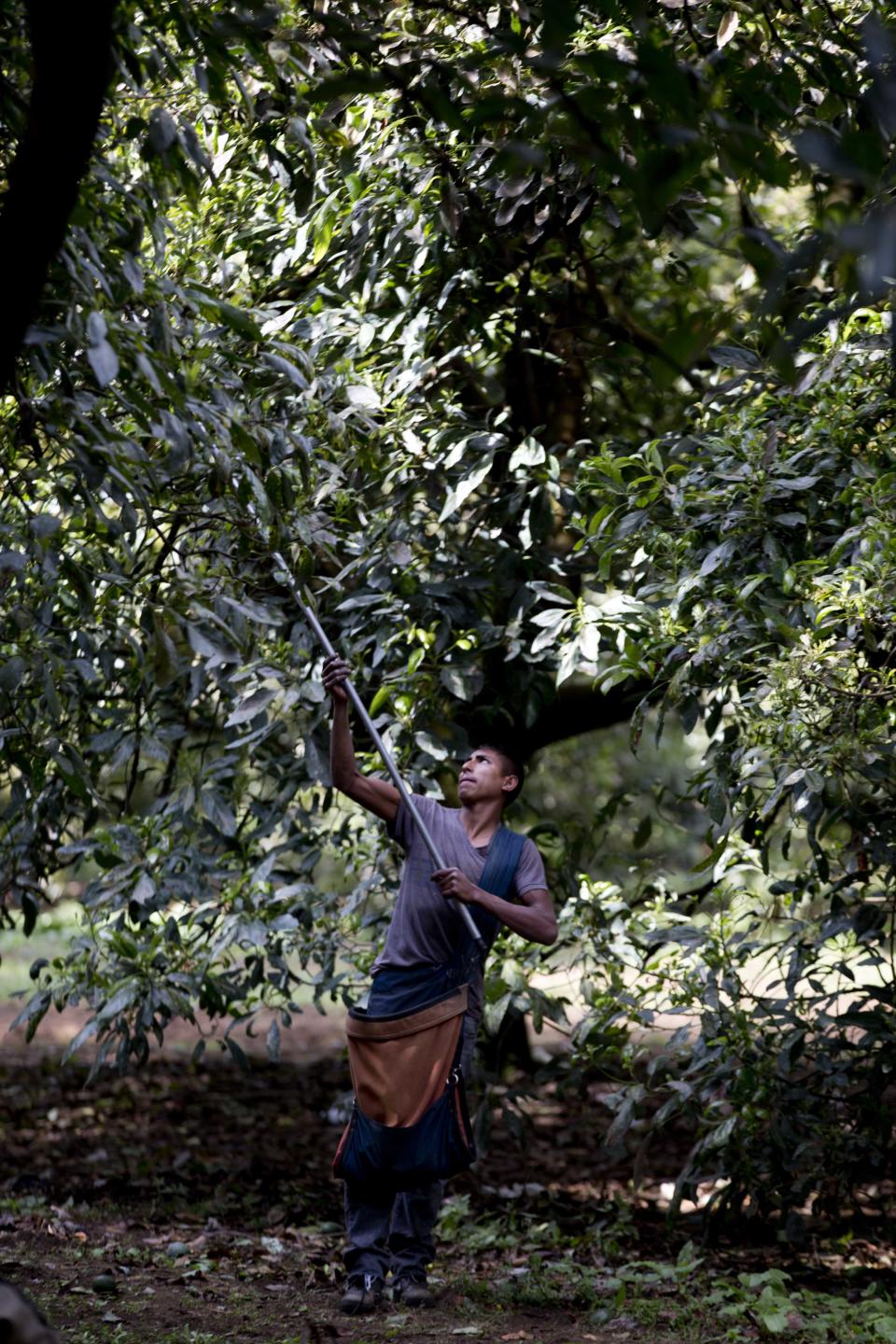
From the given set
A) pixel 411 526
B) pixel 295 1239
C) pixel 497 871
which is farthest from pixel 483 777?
pixel 295 1239

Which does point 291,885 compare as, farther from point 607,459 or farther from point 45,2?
point 45,2

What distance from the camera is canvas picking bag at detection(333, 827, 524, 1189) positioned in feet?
12.5

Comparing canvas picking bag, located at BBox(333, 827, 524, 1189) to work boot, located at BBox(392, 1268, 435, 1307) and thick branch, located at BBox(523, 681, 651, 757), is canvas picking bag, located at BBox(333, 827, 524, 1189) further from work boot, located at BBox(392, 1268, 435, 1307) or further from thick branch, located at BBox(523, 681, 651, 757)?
thick branch, located at BBox(523, 681, 651, 757)

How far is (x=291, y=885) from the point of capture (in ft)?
15.7

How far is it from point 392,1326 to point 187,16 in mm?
3181

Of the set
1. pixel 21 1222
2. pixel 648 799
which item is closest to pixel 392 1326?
pixel 21 1222

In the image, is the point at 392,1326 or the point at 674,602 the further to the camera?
the point at 674,602

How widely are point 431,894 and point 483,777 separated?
379 mm

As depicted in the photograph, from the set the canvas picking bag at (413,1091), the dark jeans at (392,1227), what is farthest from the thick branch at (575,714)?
the dark jeans at (392,1227)

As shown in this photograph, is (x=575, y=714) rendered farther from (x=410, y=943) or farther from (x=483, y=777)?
(x=410, y=943)

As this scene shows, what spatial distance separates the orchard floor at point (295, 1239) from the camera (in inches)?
150

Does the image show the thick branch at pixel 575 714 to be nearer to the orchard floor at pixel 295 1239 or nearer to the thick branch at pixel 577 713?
the thick branch at pixel 577 713

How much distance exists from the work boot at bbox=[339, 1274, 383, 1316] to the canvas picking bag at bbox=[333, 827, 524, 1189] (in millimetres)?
265

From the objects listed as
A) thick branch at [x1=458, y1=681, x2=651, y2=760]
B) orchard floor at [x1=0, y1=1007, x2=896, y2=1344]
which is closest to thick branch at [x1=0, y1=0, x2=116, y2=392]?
orchard floor at [x1=0, y1=1007, x2=896, y2=1344]
